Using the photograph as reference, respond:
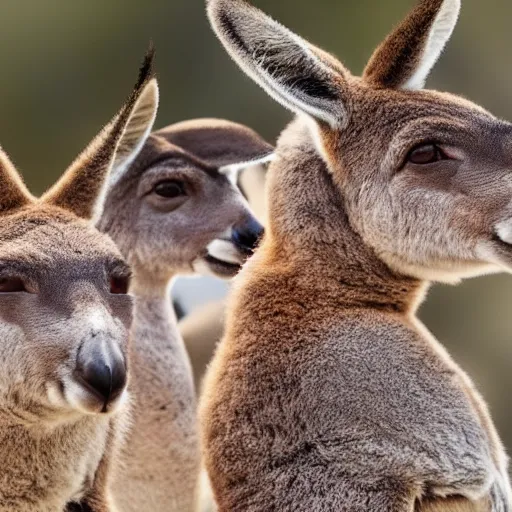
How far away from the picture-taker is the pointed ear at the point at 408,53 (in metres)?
4.79

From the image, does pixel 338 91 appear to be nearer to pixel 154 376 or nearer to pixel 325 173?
pixel 325 173

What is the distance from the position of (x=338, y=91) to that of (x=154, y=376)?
188cm

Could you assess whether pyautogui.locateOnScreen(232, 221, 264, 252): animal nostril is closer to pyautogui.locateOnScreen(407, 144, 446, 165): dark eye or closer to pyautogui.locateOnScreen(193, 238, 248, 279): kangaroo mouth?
pyautogui.locateOnScreen(193, 238, 248, 279): kangaroo mouth

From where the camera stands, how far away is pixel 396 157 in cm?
459

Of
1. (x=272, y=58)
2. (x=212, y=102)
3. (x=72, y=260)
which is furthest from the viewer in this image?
(x=212, y=102)

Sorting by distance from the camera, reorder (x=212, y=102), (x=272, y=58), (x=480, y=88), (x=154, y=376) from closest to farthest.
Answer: (x=272, y=58)
(x=154, y=376)
(x=480, y=88)
(x=212, y=102)

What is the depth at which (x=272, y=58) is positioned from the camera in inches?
180

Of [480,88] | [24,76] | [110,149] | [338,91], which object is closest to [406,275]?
[338,91]

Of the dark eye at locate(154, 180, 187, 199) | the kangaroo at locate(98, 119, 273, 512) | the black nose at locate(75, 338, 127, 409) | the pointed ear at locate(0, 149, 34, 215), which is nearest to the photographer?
the black nose at locate(75, 338, 127, 409)

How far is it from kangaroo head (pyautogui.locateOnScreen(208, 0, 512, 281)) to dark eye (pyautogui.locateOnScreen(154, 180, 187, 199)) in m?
1.76

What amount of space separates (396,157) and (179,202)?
6.84 feet

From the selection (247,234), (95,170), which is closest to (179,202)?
(247,234)

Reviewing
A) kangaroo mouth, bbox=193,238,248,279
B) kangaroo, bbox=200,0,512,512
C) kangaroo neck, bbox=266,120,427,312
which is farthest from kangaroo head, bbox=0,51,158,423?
kangaroo mouth, bbox=193,238,248,279

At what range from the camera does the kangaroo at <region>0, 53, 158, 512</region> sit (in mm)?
3947
